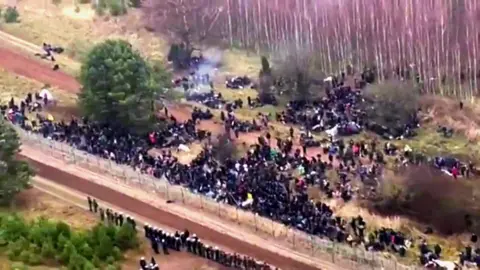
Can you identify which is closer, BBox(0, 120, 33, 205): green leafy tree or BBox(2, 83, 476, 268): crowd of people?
BBox(2, 83, 476, 268): crowd of people

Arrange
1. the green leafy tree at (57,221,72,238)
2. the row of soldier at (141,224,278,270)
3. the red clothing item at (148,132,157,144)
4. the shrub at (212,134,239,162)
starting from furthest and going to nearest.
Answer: the red clothing item at (148,132,157,144)
the shrub at (212,134,239,162)
the row of soldier at (141,224,278,270)
the green leafy tree at (57,221,72,238)

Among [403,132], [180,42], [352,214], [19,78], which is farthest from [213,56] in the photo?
[352,214]

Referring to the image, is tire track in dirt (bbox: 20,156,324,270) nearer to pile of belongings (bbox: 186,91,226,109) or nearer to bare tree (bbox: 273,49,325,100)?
pile of belongings (bbox: 186,91,226,109)

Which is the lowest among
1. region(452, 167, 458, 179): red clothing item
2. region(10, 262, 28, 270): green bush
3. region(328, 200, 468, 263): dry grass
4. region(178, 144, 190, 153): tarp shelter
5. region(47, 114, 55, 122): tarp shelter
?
region(328, 200, 468, 263): dry grass

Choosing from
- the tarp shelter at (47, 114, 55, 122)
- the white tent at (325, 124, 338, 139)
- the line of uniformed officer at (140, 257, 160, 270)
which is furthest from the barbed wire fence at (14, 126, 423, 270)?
the white tent at (325, 124, 338, 139)

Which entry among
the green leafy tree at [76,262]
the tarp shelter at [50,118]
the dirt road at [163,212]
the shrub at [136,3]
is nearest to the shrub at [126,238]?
the green leafy tree at [76,262]

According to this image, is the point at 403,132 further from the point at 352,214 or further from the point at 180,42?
the point at 180,42

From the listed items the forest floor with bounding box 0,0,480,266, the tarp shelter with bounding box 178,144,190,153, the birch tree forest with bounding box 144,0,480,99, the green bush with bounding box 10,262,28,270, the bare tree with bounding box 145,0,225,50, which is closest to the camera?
the green bush with bounding box 10,262,28,270

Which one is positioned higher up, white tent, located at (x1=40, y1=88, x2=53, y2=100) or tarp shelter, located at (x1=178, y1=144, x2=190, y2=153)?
white tent, located at (x1=40, y1=88, x2=53, y2=100)
